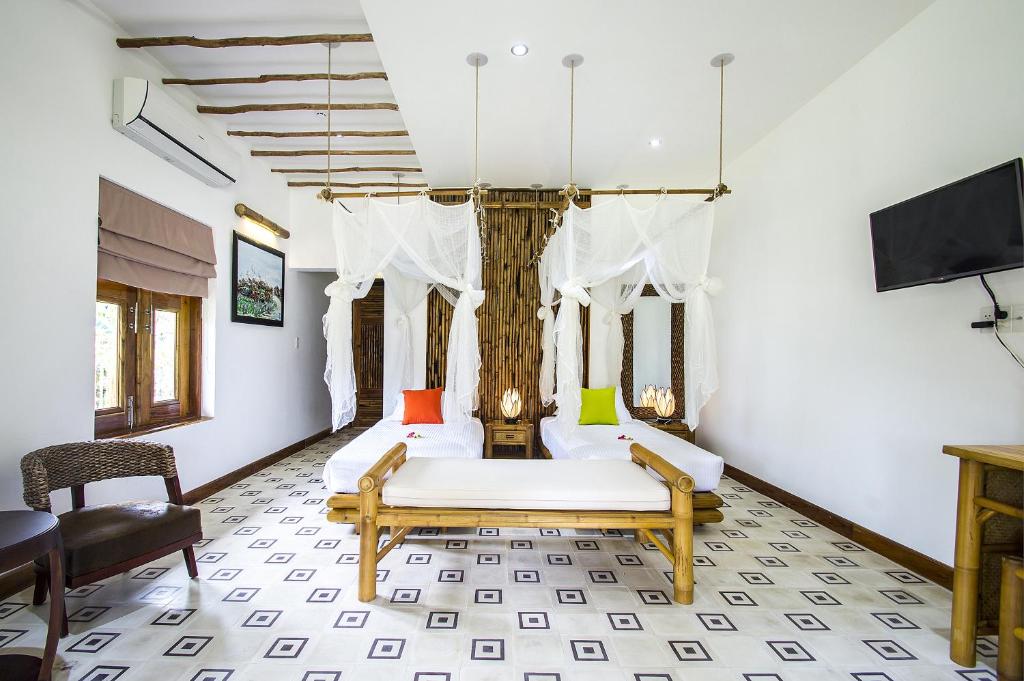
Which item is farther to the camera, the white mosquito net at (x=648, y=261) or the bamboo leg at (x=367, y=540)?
the white mosquito net at (x=648, y=261)

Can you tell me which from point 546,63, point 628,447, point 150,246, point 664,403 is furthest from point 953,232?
point 150,246

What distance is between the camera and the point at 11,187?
8.08ft

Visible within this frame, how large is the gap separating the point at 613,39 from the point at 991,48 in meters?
1.99

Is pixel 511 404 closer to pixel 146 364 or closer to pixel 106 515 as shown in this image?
pixel 146 364

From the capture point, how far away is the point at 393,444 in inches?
148

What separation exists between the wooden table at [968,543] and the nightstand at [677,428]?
2.63m

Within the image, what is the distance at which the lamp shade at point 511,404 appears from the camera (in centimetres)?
504

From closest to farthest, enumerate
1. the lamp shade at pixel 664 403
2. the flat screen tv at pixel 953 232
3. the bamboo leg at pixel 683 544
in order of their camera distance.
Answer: the flat screen tv at pixel 953 232, the bamboo leg at pixel 683 544, the lamp shade at pixel 664 403

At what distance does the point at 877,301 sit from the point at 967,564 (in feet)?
5.77

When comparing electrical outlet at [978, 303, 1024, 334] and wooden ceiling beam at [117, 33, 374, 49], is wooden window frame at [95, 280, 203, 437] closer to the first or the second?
wooden ceiling beam at [117, 33, 374, 49]

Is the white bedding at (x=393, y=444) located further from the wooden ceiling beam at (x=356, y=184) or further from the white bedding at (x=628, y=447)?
the wooden ceiling beam at (x=356, y=184)

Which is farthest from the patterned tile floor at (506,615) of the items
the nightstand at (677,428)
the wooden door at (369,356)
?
the wooden door at (369,356)

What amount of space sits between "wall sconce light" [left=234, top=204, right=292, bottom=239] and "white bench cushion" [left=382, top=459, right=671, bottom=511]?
3.38 meters

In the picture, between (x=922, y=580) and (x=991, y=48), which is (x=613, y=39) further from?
(x=922, y=580)
